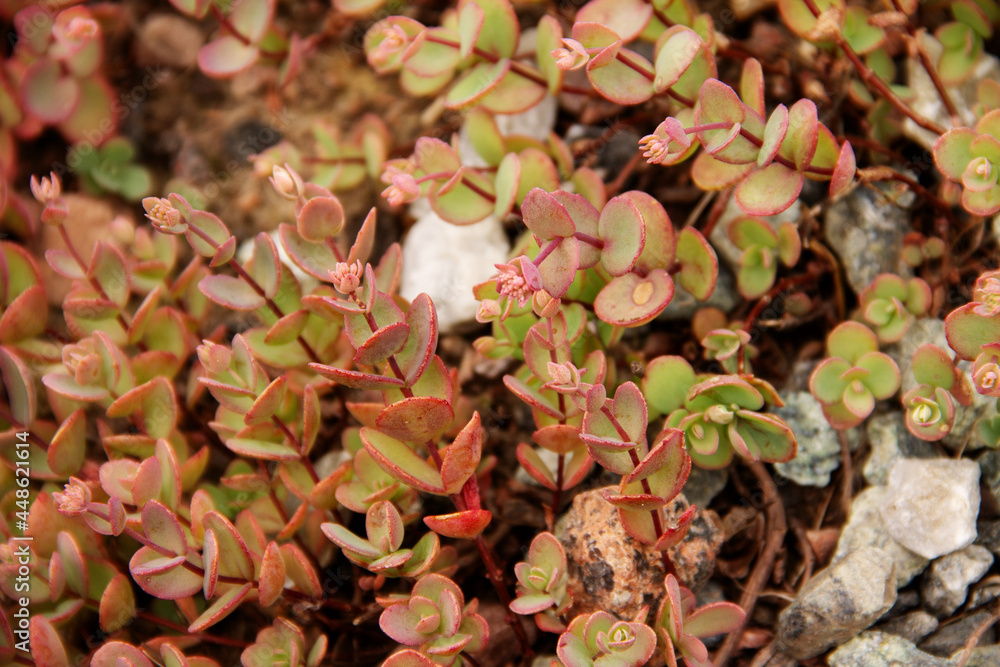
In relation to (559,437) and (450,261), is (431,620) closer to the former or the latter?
(559,437)

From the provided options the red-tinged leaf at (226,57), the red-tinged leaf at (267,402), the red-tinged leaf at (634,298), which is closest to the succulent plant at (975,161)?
the red-tinged leaf at (634,298)

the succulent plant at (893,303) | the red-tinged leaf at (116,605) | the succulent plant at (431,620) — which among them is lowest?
the red-tinged leaf at (116,605)

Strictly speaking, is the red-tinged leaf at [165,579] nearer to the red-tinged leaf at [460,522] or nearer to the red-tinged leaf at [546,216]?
the red-tinged leaf at [460,522]

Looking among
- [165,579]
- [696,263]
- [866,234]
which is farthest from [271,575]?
[866,234]

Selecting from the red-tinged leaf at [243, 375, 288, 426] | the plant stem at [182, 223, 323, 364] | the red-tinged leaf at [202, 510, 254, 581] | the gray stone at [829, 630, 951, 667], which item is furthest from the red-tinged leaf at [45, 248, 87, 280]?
the gray stone at [829, 630, 951, 667]

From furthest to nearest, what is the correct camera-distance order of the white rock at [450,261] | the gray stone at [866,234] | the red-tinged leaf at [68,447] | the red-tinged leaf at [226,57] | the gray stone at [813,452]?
the red-tinged leaf at [226,57] < the white rock at [450,261] < the gray stone at [866,234] < the gray stone at [813,452] < the red-tinged leaf at [68,447]

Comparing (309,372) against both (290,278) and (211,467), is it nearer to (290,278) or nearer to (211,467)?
(290,278)
